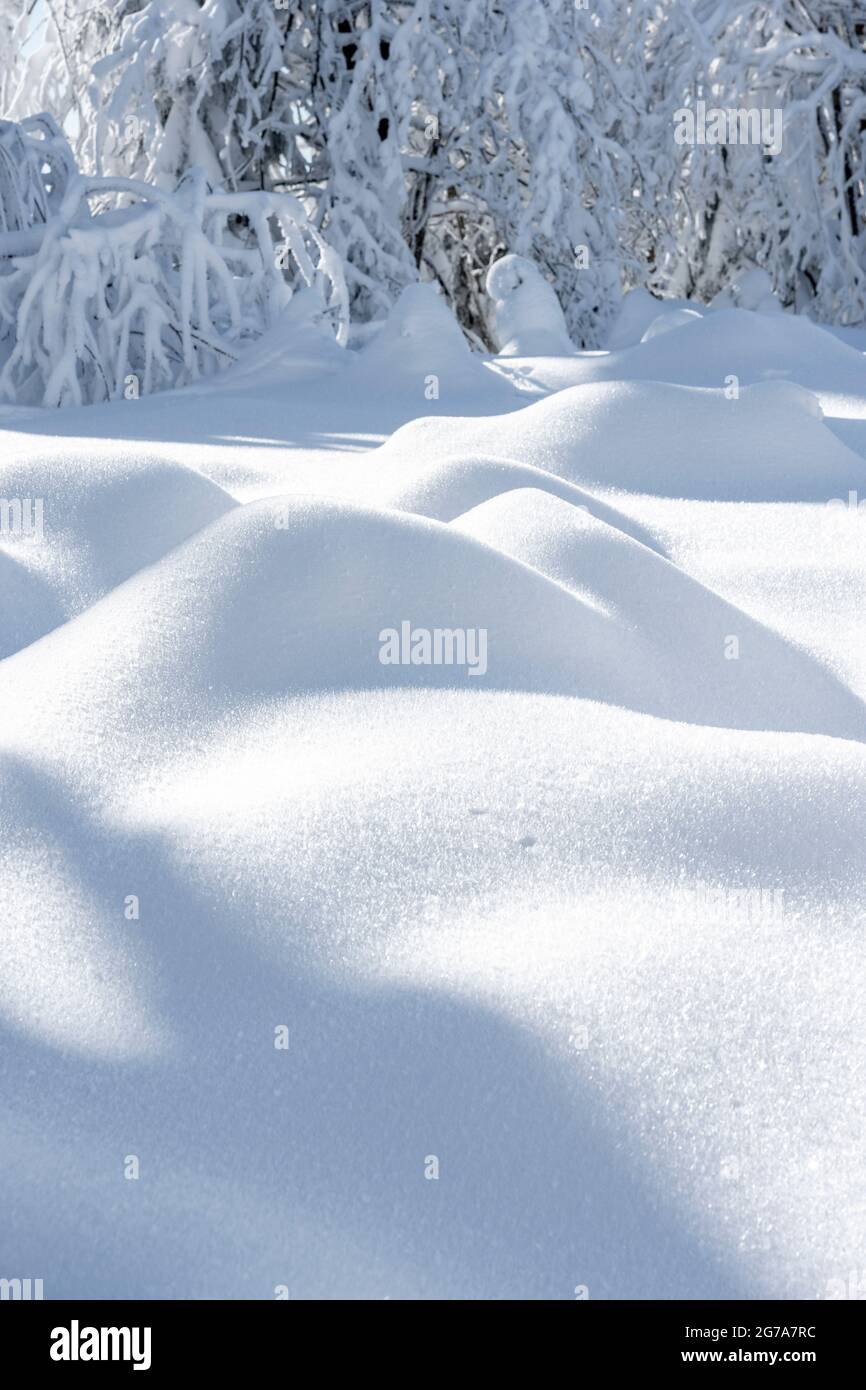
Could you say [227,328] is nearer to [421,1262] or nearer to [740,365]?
[740,365]

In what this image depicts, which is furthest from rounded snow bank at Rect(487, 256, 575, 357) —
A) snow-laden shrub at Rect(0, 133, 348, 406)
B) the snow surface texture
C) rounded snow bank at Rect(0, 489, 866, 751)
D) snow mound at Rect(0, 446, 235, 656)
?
rounded snow bank at Rect(0, 489, 866, 751)

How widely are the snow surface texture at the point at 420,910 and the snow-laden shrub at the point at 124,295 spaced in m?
2.85

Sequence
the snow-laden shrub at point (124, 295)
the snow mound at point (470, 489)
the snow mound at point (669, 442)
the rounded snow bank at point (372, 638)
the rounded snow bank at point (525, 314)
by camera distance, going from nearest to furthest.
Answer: the rounded snow bank at point (372, 638) < the snow mound at point (470, 489) < the snow mound at point (669, 442) < the snow-laden shrub at point (124, 295) < the rounded snow bank at point (525, 314)

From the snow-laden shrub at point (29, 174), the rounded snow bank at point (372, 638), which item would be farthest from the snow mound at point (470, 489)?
the snow-laden shrub at point (29, 174)

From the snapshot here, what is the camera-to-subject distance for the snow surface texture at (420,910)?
47.9 inches

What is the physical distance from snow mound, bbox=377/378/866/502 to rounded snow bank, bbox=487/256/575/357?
9.74ft

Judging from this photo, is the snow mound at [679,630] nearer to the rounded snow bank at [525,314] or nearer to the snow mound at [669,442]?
the snow mound at [669,442]

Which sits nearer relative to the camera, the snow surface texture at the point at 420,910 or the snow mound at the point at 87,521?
the snow surface texture at the point at 420,910

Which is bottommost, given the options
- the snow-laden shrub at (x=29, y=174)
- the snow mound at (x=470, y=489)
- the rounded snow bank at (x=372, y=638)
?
the rounded snow bank at (x=372, y=638)

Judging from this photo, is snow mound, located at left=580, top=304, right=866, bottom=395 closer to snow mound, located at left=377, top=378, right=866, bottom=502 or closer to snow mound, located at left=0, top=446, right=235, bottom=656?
snow mound, located at left=377, top=378, right=866, bottom=502

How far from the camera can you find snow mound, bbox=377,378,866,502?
3.89 m

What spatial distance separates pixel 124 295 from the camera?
575 cm

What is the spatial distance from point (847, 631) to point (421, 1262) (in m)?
1.82

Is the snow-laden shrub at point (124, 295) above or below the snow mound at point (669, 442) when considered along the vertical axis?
above
